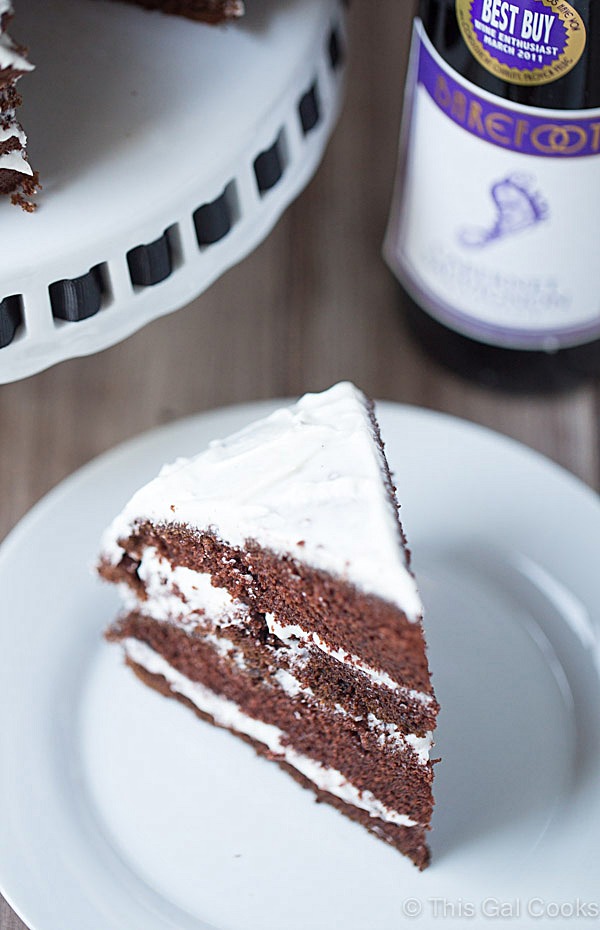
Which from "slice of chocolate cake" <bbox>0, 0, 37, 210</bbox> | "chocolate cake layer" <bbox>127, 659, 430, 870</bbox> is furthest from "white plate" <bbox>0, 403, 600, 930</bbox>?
"slice of chocolate cake" <bbox>0, 0, 37, 210</bbox>

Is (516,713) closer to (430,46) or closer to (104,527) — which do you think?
(104,527)

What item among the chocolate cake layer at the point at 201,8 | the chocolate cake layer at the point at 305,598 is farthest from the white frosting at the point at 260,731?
the chocolate cake layer at the point at 201,8

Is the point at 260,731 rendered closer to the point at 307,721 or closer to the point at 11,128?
the point at 307,721

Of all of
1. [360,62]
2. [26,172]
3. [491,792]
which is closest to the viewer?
[26,172]

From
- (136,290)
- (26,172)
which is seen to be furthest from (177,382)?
(26,172)

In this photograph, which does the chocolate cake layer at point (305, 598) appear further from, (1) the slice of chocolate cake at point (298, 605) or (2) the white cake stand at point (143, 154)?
(2) the white cake stand at point (143, 154)

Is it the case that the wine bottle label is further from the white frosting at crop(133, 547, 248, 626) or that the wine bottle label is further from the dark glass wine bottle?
the white frosting at crop(133, 547, 248, 626)

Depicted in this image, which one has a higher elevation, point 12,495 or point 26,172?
point 26,172
